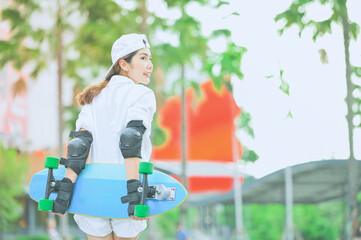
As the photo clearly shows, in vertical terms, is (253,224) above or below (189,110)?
below

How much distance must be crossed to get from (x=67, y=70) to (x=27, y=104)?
28.1 metres

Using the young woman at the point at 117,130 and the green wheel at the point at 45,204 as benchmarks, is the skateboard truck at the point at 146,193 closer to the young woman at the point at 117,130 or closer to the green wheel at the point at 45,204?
the young woman at the point at 117,130

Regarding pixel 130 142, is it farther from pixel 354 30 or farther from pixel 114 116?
pixel 354 30

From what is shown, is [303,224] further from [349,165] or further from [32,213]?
[349,165]

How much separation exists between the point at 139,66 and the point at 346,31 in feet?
30.5

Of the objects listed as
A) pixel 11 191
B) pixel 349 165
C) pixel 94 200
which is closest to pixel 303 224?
pixel 11 191

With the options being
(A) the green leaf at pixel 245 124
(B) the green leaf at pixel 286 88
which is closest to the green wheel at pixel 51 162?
(B) the green leaf at pixel 286 88

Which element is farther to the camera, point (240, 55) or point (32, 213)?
point (32, 213)

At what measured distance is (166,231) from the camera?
3544 centimetres

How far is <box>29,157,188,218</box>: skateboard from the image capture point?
2781 millimetres

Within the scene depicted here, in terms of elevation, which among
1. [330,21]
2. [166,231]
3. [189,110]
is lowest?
[166,231]

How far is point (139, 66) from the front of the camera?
10.1 feet

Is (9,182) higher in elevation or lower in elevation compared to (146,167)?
higher

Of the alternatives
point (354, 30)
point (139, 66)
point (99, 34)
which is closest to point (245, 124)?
point (99, 34)
